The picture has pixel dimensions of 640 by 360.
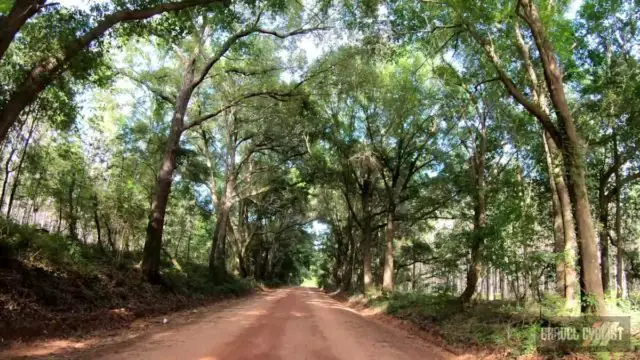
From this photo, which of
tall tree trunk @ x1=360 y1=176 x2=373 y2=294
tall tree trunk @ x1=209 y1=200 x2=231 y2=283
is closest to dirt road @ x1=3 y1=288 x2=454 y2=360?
tall tree trunk @ x1=209 y1=200 x2=231 y2=283

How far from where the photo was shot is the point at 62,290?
9.70m

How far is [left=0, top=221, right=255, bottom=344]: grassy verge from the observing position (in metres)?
8.05

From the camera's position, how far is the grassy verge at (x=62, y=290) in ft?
26.4

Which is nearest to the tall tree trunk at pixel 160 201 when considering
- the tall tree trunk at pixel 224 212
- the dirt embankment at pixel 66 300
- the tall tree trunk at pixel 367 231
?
the dirt embankment at pixel 66 300

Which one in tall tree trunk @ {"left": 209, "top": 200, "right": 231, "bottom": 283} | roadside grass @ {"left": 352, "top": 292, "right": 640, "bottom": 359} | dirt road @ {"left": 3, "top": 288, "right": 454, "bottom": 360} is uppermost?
tall tree trunk @ {"left": 209, "top": 200, "right": 231, "bottom": 283}

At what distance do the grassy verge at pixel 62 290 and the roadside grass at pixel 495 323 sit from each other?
26.8 feet

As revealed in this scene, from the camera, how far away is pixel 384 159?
23797 mm

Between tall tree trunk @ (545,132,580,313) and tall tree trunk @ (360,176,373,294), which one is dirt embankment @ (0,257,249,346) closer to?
tall tree trunk @ (545,132,580,313)

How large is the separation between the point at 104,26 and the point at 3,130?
2702mm

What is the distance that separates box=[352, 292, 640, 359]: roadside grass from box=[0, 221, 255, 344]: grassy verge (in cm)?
818

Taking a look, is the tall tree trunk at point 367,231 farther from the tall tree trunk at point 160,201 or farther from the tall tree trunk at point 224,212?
the tall tree trunk at point 160,201

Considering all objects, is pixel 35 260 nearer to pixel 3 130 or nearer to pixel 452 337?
pixel 3 130

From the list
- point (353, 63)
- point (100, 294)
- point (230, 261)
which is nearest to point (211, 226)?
point (230, 261)

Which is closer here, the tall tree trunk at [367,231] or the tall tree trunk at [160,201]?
the tall tree trunk at [160,201]
